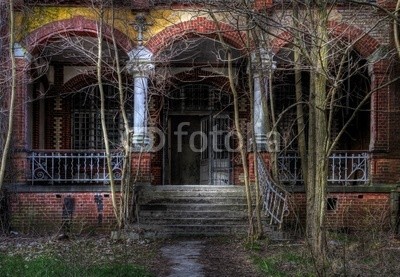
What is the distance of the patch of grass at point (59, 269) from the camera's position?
23.6 feet

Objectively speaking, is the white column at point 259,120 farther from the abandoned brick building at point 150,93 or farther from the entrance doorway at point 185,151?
the entrance doorway at point 185,151

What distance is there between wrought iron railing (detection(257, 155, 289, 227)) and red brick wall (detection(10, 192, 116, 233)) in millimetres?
3505

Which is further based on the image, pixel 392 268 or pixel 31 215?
pixel 31 215

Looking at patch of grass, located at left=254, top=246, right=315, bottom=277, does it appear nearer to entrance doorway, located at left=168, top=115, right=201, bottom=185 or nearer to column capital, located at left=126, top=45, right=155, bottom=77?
column capital, located at left=126, top=45, right=155, bottom=77

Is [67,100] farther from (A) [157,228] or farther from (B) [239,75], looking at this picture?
(A) [157,228]

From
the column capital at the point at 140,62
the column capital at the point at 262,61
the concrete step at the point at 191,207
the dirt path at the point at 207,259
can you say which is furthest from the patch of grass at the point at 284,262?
the column capital at the point at 140,62

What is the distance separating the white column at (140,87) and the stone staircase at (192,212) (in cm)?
123

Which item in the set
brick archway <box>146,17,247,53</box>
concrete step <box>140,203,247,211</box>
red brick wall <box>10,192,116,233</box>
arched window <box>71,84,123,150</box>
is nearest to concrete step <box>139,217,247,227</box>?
concrete step <box>140,203,247,211</box>

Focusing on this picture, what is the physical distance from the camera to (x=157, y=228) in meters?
12.1

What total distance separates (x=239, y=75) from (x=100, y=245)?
292 inches

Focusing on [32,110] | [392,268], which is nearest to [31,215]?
[32,110]

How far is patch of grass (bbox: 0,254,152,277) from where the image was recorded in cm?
719

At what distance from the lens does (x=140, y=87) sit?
533 inches

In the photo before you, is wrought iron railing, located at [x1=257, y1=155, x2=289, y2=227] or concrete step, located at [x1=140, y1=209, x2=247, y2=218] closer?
wrought iron railing, located at [x1=257, y1=155, x2=289, y2=227]
